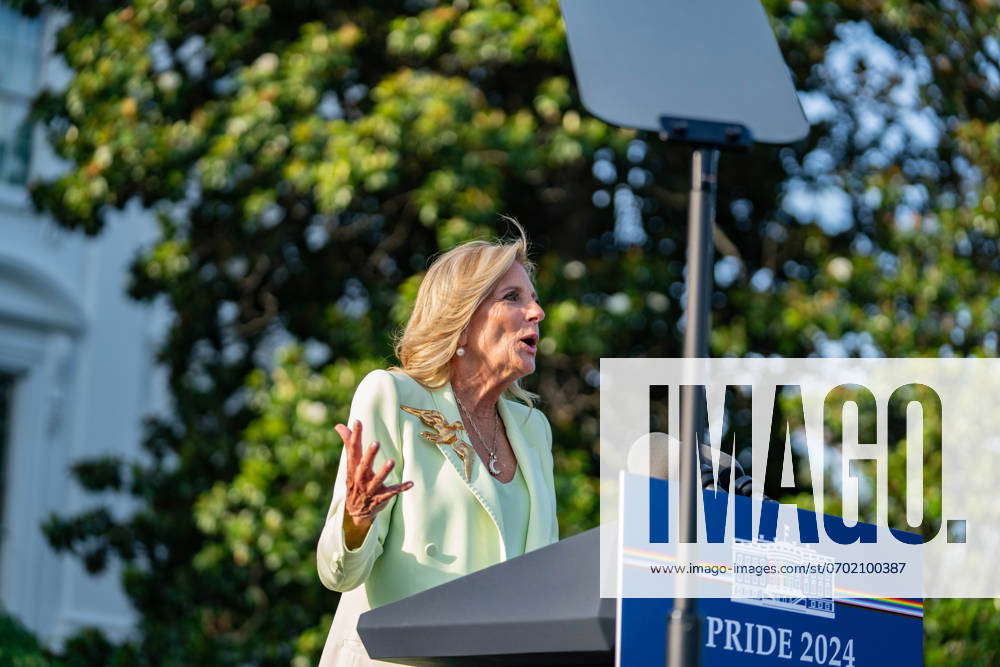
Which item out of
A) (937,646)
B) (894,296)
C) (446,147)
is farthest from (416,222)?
(937,646)

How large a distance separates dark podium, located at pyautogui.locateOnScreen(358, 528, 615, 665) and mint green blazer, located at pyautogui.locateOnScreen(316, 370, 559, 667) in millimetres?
553

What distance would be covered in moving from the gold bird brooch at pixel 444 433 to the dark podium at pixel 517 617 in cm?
74

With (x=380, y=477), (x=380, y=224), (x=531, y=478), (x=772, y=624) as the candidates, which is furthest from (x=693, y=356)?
(x=380, y=224)

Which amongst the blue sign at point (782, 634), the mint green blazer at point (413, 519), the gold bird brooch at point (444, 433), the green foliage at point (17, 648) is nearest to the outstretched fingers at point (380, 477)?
the mint green blazer at point (413, 519)

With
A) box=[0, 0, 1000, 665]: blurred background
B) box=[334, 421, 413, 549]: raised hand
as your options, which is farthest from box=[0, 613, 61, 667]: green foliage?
box=[334, 421, 413, 549]: raised hand

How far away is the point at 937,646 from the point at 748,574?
18.4 feet

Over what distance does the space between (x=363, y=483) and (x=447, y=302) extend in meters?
0.68

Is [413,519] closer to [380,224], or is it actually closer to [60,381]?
[380,224]

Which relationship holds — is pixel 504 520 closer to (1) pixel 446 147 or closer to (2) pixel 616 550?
(2) pixel 616 550

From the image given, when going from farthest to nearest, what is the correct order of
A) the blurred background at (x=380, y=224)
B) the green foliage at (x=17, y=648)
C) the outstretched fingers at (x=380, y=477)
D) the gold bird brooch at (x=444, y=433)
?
the blurred background at (x=380, y=224) → the green foliage at (x=17, y=648) → the gold bird brooch at (x=444, y=433) → the outstretched fingers at (x=380, y=477)

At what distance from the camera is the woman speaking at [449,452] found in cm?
251

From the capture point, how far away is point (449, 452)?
2658 millimetres

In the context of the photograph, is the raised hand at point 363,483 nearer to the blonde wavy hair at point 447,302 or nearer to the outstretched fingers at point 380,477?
the outstretched fingers at point 380,477

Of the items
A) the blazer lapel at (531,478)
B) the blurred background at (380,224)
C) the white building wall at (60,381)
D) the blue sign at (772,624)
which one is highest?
the blue sign at (772,624)
